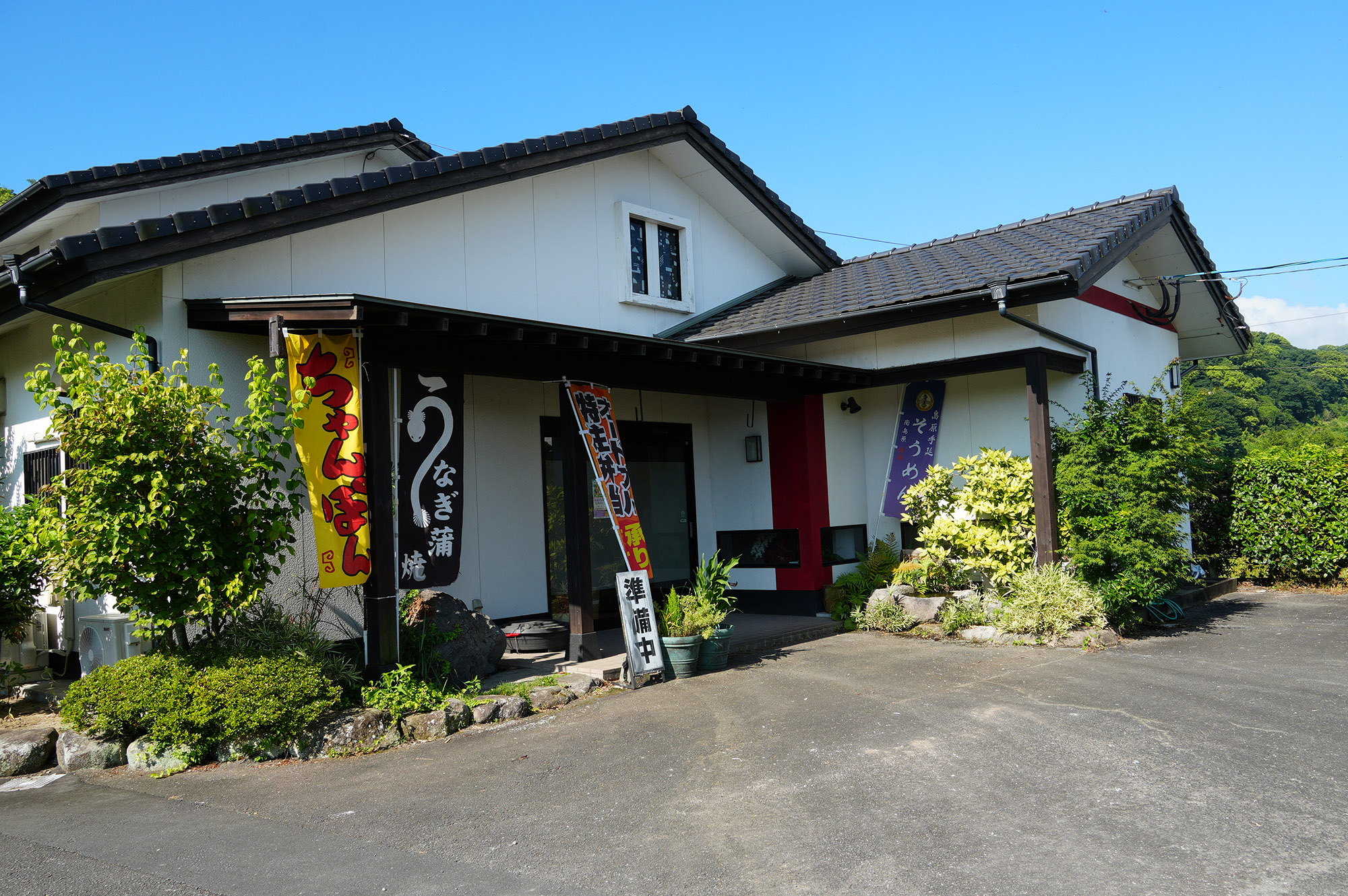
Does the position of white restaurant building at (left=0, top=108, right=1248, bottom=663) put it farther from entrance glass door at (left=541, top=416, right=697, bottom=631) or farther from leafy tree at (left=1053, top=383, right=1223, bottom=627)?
leafy tree at (left=1053, top=383, right=1223, bottom=627)

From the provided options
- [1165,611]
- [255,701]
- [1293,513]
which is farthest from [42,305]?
[1293,513]

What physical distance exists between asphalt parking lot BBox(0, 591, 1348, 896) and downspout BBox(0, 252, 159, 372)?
124 inches

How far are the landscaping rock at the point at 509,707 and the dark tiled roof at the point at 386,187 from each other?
4317 millimetres

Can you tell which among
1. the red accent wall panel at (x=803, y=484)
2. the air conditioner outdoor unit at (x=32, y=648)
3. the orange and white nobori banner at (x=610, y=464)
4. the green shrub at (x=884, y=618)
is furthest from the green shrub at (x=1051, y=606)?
the air conditioner outdoor unit at (x=32, y=648)

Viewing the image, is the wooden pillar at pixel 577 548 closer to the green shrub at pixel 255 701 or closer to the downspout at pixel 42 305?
the green shrub at pixel 255 701

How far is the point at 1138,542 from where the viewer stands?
9375 millimetres

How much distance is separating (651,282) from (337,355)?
18.4 ft

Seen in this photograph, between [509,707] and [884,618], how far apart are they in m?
5.08

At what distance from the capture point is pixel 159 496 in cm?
625

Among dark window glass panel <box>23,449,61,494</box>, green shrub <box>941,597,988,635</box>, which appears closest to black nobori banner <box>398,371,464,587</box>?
dark window glass panel <box>23,449,61,494</box>

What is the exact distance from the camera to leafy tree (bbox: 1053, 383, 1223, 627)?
946 centimetres

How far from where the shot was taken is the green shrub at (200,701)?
20.5 ft

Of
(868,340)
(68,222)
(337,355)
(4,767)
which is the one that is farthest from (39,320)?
(868,340)

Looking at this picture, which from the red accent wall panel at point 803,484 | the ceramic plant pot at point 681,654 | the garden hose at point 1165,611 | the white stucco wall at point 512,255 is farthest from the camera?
the red accent wall panel at point 803,484
